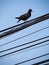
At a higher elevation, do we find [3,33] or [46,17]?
[3,33]

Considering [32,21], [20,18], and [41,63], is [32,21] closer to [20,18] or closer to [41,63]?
[20,18]

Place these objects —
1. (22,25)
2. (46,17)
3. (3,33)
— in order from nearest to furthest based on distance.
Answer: (46,17) < (22,25) < (3,33)

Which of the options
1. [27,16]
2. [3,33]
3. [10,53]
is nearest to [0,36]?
[3,33]

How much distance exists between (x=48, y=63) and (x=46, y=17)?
1.16m

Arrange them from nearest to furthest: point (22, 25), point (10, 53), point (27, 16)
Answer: point (22, 25), point (10, 53), point (27, 16)

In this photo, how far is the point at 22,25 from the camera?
4.79 feet

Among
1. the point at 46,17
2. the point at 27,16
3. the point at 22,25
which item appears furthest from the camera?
the point at 27,16

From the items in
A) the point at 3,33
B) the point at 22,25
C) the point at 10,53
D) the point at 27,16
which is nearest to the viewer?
the point at 22,25

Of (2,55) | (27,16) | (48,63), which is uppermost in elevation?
(27,16)

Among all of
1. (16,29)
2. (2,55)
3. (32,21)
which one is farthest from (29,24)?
(2,55)

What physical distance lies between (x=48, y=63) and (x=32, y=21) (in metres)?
1.10

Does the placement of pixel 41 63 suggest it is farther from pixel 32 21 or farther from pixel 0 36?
pixel 32 21

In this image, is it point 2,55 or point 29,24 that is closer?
point 29,24

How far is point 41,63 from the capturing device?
94.6 inches
